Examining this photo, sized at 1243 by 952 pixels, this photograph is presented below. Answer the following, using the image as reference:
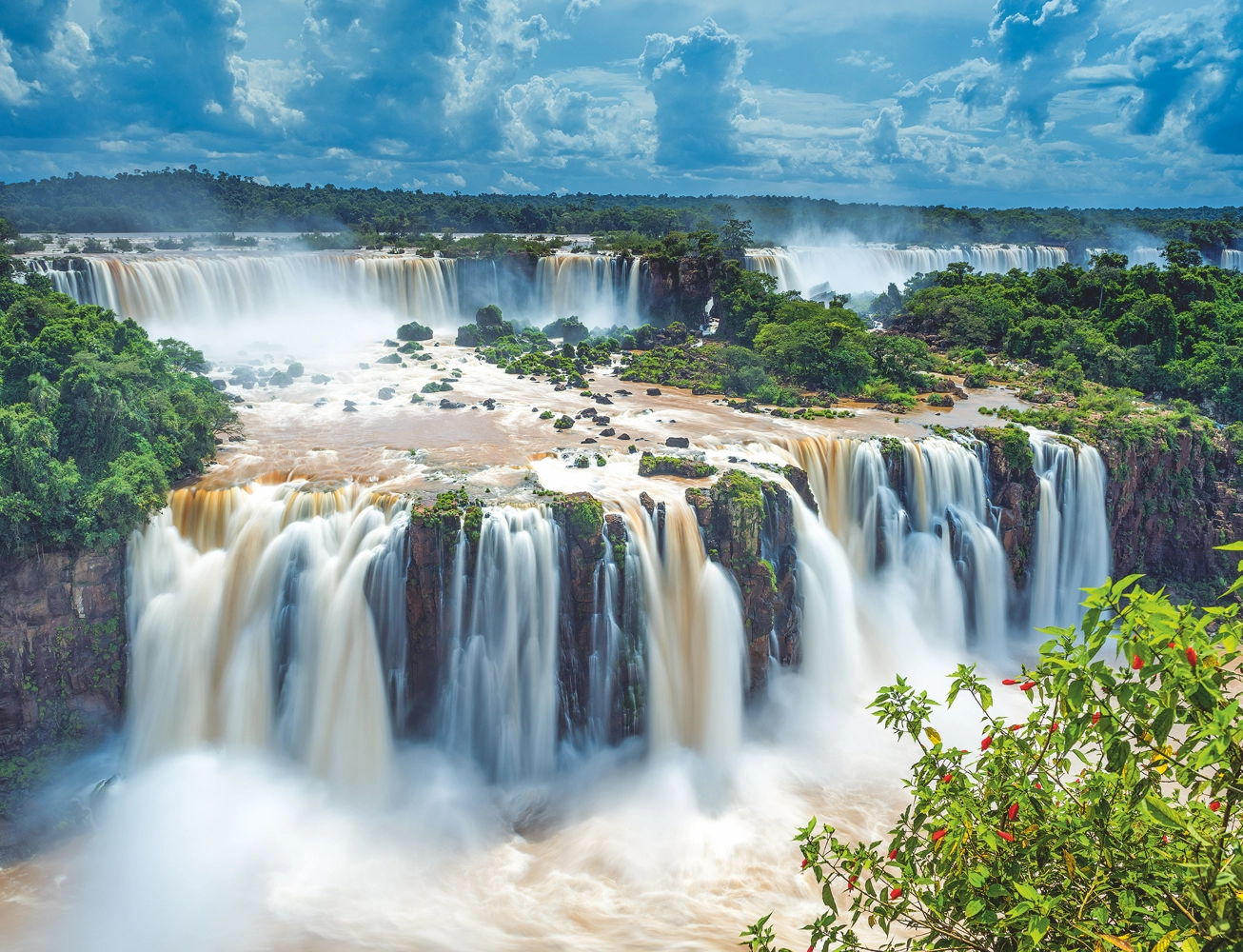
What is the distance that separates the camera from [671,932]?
13.1 metres

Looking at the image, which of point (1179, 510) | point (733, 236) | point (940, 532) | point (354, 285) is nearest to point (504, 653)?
point (940, 532)

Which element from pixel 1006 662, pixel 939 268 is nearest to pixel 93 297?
pixel 1006 662

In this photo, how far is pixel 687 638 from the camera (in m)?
18.2

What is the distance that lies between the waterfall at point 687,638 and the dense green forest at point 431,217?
51719mm

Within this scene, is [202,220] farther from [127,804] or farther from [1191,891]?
[1191,891]

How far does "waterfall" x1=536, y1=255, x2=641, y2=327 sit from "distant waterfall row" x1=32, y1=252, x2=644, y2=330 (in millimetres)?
56

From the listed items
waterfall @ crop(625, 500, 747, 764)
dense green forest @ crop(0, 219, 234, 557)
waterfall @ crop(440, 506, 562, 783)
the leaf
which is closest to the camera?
the leaf

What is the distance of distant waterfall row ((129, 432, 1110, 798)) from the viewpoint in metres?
16.6

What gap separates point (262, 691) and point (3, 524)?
5710 millimetres

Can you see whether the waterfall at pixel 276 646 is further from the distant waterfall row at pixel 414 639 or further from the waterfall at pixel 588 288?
the waterfall at pixel 588 288

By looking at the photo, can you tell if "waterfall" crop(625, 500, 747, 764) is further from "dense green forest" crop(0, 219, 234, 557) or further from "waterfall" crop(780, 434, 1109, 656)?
"dense green forest" crop(0, 219, 234, 557)

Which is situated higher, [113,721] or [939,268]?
[939,268]

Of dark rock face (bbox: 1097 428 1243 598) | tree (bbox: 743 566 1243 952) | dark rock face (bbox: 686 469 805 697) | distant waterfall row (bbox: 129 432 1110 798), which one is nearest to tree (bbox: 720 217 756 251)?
dark rock face (bbox: 1097 428 1243 598)

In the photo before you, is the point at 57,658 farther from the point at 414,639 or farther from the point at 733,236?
the point at 733,236
